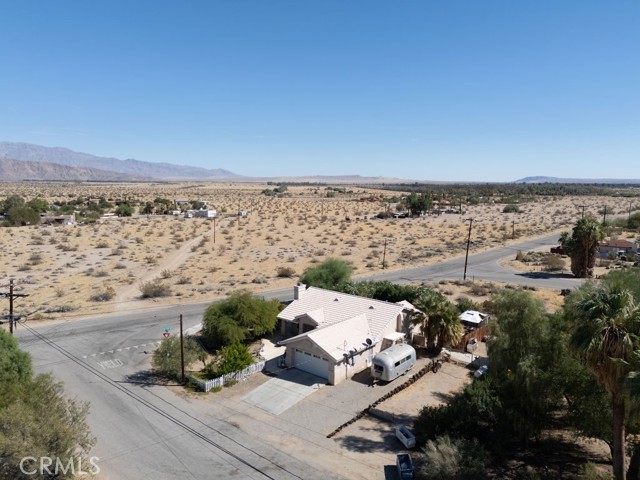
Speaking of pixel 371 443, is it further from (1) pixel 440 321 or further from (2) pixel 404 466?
(1) pixel 440 321

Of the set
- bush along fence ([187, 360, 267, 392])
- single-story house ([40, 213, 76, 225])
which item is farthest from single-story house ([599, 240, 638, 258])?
single-story house ([40, 213, 76, 225])

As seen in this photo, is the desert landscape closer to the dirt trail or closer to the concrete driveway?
the dirt trail

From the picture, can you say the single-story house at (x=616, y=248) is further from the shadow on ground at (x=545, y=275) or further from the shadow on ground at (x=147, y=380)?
the shadow on ground at (x=147, y=380)

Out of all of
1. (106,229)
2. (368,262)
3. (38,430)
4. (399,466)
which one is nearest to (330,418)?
(399,466)

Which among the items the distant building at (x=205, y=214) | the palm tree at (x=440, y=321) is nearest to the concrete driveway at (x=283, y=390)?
the palm tree at (x=440, y=321)

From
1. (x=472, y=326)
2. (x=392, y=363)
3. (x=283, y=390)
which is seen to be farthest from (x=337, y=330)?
(x=472, y=326)
